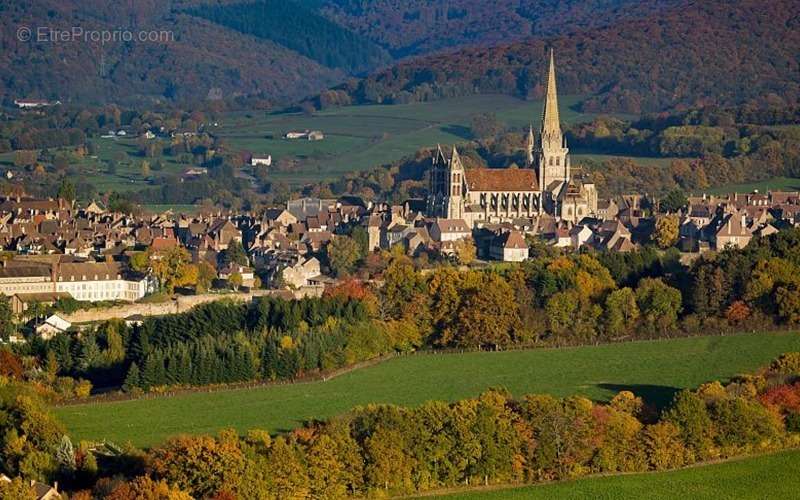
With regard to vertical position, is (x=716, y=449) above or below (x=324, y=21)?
below

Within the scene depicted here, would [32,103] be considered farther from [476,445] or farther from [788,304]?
[476,445]

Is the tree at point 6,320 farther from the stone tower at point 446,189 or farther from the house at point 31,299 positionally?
the stone tower at point 446,189

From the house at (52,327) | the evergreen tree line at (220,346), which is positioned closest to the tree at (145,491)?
the evergreen tree line at (220,346)

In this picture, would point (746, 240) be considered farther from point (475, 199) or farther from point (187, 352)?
point (187, 352)

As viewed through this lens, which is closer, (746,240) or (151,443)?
(151,443)

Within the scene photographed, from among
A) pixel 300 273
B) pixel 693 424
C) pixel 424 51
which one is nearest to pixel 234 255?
pixel 300 273

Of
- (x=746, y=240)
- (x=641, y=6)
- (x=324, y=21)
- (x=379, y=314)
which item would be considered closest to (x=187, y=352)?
(x=379, y=314)
